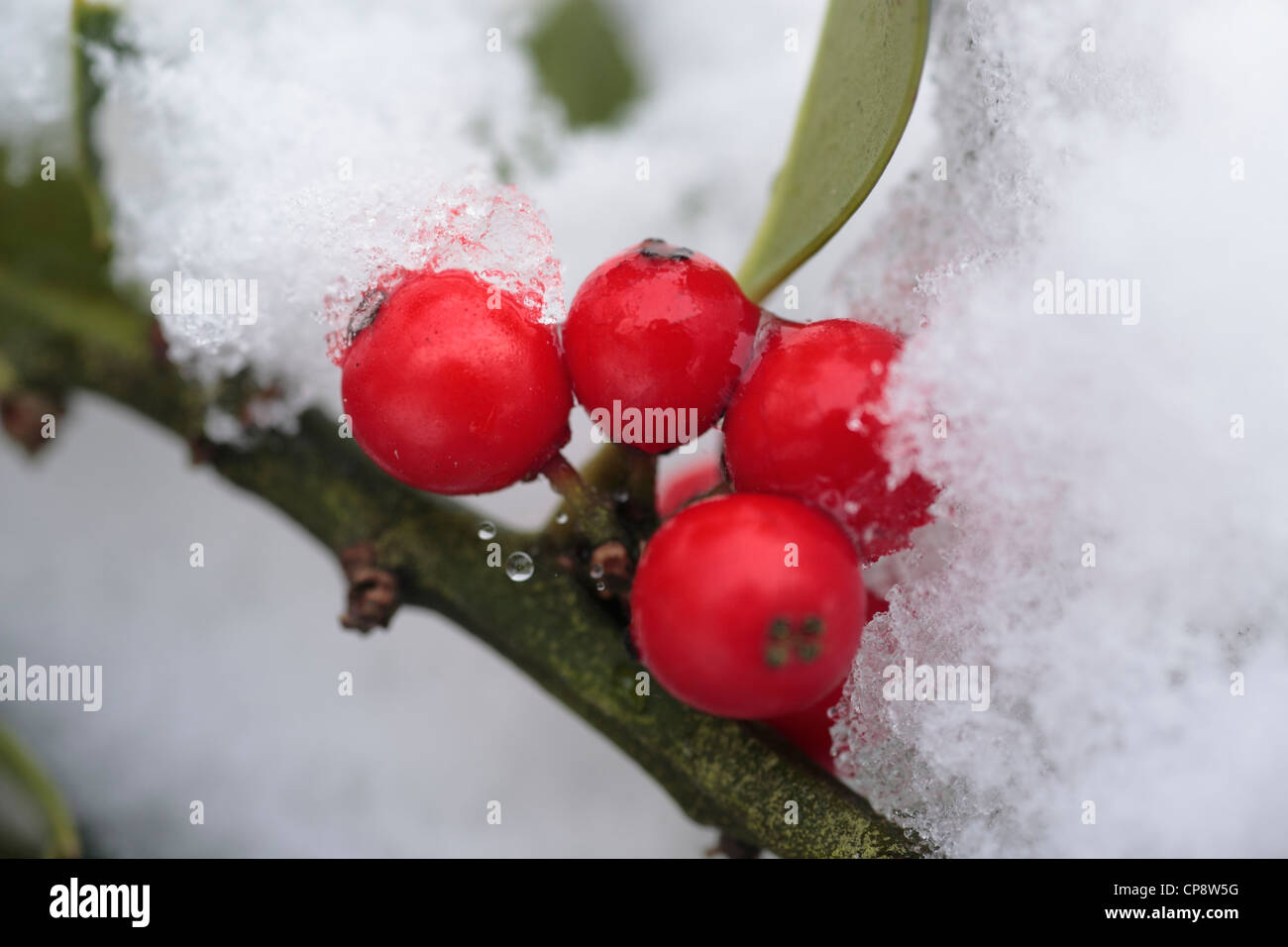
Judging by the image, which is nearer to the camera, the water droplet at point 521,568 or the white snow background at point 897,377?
the white snow background at point 897,377

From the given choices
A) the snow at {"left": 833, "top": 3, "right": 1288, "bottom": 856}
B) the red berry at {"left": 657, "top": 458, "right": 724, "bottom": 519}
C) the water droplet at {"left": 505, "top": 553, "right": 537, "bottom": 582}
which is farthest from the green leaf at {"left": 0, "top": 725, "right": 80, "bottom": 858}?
the snow at {"left": 833, "top": 3, "right": 1288, "bottom": 856}

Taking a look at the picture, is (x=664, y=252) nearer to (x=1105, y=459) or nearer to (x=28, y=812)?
(x=1105, y=459)

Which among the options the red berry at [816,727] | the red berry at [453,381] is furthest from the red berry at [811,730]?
the red berry at [453,381]

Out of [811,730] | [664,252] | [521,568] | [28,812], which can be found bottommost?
[28,812]

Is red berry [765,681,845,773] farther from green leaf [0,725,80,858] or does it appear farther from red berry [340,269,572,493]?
green leaf [0,725,80,858]

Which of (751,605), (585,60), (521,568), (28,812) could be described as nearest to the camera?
(751,605)

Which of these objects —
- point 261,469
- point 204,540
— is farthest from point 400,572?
point 204,540

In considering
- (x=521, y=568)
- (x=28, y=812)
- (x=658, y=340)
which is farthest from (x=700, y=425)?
(x=28, y=812)

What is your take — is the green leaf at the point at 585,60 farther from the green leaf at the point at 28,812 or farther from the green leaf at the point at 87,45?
the green leaf at the point at 28,812
